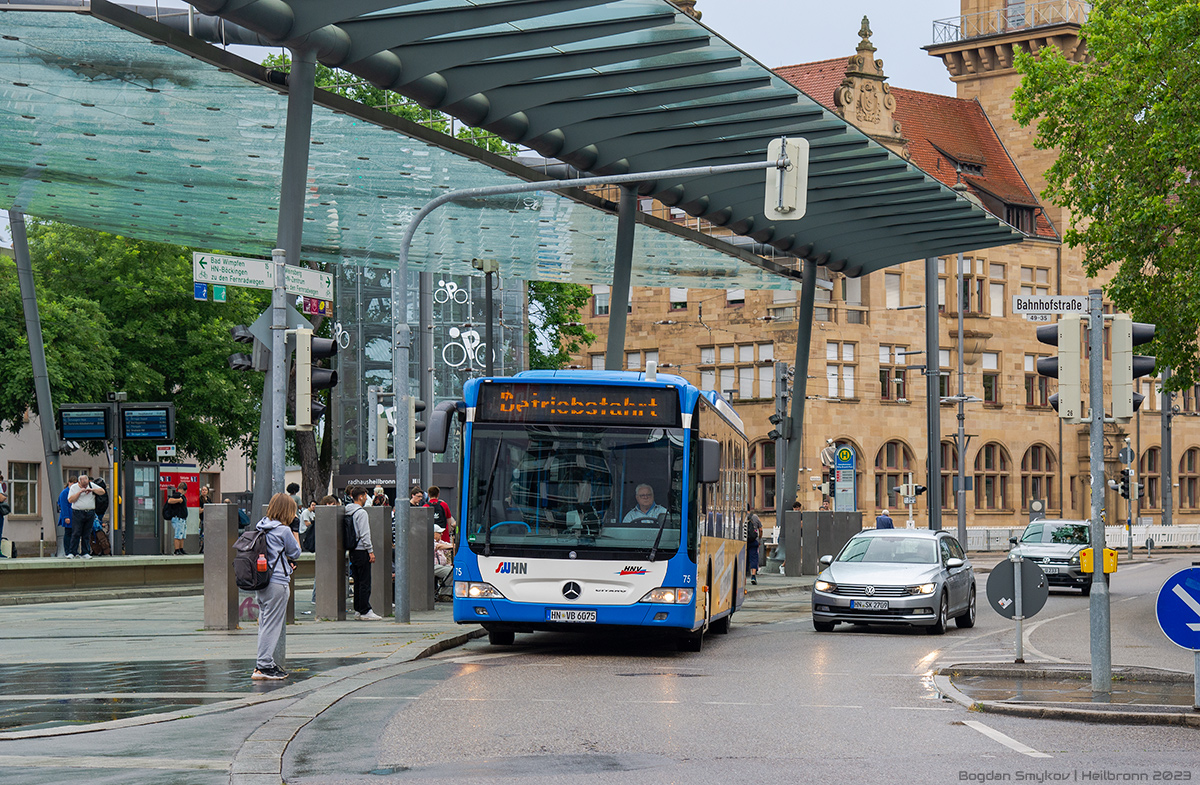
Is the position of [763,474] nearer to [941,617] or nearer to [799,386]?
[799,386]

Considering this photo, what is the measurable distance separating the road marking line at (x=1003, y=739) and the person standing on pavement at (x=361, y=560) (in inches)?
427

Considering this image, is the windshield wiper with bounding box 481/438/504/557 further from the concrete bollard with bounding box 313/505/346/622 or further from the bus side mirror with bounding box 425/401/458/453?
the concrete bollard with bounding box 313/505/346/622

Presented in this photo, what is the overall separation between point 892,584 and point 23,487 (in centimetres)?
4222

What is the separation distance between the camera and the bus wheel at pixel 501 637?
18266mm

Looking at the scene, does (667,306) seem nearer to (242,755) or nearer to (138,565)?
(138,565)

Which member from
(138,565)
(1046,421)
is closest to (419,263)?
(138,565)

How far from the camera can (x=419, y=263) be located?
35844 millimetres

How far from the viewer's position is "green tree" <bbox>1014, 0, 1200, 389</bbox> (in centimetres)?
2628

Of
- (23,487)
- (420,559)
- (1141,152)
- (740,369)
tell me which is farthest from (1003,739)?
(740,369)

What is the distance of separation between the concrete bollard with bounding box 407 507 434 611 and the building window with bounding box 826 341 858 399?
46838 mm

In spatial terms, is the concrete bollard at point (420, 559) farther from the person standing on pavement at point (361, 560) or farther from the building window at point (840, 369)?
Answer: the building window at point (840, 369)

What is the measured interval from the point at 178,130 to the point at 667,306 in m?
53.2

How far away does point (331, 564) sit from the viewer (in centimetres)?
2072

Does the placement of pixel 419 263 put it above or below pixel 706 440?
above
